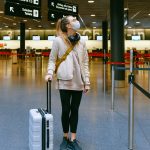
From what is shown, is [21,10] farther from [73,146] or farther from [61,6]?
[73,146]

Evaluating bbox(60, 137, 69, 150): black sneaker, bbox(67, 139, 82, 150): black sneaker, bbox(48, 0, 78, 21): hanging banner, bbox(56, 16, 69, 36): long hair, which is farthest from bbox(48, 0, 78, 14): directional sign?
bbox(67, 139, 82, 150): black sneaker

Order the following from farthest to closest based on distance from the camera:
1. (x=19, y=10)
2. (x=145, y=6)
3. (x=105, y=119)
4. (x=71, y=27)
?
(x=145, y=6), (x=19, y=10), (x=105, y=119), (x=71, y=27)

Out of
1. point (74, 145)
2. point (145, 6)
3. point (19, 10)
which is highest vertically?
point (145, 6)

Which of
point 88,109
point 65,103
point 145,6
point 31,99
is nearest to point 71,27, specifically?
point 65,103

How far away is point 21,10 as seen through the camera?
1292cm

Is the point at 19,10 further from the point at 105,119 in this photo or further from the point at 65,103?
the point at 65,103

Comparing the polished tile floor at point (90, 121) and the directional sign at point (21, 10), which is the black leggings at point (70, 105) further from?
the directional sign at point (21, 10)

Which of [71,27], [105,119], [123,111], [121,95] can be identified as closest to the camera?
[71,27]

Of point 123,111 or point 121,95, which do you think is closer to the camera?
point 123,111

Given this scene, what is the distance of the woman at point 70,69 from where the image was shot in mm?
4648

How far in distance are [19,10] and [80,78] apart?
875 centimetres

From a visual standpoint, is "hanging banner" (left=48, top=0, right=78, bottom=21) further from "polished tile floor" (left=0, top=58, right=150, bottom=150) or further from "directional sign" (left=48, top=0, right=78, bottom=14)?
"polished tile floor" (left=0, top=58, right=150, bottom=150)

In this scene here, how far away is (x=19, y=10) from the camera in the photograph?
12.9 metres

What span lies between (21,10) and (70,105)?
346 inches
